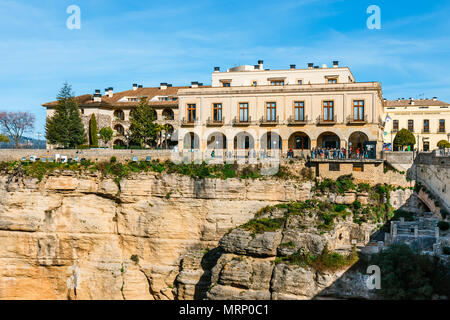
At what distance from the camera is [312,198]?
3444cm

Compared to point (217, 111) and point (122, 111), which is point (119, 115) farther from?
point (217, 111)

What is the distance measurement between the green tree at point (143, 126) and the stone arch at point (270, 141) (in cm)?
1247

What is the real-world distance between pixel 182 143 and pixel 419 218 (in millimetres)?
21068

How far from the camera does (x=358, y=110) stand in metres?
36.8

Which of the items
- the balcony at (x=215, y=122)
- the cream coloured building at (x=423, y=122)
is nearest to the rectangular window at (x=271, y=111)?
the balcony at (x=215, y=122)

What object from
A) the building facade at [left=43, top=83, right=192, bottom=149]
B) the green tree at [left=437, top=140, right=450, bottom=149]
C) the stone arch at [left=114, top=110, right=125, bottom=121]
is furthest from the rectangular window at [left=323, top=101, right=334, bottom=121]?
the stone arch at [left=114, top=110, right=125, bottom=121]

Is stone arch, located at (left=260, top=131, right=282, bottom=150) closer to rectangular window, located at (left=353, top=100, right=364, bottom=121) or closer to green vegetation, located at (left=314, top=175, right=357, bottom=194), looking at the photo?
green vegetation, located at (left=314, top=175, right=357, bottom=194)

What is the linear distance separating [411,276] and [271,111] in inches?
775

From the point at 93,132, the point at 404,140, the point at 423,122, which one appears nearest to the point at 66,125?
the point at 93,132

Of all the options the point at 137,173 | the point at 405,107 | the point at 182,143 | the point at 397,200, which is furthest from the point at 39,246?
the point at 405,107

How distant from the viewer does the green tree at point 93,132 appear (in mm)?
47625

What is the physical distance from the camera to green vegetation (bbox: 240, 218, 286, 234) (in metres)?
30.1

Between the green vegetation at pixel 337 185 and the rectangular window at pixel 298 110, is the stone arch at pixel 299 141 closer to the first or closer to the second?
the rectangular window at pixel 298 110

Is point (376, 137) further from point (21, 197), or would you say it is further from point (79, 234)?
point (21, 197)
